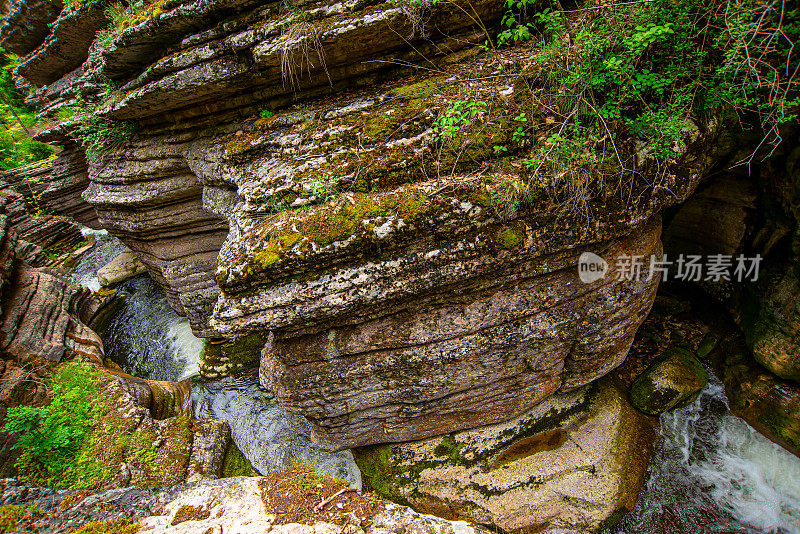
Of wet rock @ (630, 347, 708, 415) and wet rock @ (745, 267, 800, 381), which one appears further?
wet rock @ (630, 347, 708, 415)

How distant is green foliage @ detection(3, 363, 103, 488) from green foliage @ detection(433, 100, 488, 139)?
8480 millimetres

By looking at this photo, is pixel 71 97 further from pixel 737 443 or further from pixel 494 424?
pixel 737 443

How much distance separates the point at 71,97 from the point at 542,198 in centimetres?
1437

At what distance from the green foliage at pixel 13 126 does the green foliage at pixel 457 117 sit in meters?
22.2

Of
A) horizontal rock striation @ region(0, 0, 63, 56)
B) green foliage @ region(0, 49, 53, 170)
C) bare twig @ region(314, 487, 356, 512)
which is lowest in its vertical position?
bare twig @ region(314, 487, 356, 512)

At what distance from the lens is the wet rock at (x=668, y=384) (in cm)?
593

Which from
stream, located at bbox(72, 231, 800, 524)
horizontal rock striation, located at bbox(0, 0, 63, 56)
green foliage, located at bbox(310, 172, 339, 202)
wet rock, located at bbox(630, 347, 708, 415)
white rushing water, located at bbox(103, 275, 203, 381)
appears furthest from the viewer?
horizontal rock striation, located at bbox(0, 0, 63, 56)

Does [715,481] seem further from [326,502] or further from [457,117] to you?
[457,117]

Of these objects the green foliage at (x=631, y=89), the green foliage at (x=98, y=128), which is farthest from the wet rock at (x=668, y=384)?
the green foliage at (x=98, y=128)

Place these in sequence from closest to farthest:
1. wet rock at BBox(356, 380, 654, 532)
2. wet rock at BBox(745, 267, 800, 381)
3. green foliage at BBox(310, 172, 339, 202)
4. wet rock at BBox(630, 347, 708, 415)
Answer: green foliage at BBox(310, 172, 339, 202), wet rock at BBox(745, 267, 800, 381), wet rock at BBox(356, 380, 654, 532), wet rock at BBox(630, 347, 708, 415)

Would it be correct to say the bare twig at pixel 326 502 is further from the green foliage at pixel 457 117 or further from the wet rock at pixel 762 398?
the wet rock at pixel 762 398

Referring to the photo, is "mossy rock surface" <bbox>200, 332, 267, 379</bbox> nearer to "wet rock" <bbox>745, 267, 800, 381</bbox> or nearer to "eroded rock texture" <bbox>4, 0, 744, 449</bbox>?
"eroded rock texture" <bbox>4, 0, 744, 449</bbox>

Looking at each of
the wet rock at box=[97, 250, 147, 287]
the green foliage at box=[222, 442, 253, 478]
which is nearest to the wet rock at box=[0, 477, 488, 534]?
the green foliage at box=[222, 442, 253, 478]

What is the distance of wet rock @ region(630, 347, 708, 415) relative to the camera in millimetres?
5930
